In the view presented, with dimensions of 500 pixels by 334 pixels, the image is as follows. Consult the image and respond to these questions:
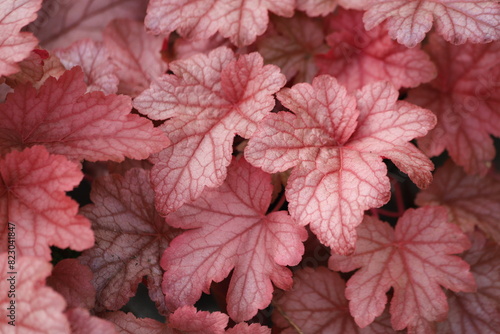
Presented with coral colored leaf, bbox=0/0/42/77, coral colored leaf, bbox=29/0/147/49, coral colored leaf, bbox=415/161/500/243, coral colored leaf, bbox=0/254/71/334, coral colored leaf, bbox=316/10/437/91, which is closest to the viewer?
coral colored leaf, bbox=0/254/71/334

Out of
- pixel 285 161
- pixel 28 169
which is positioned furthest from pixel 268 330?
pixel 28 169

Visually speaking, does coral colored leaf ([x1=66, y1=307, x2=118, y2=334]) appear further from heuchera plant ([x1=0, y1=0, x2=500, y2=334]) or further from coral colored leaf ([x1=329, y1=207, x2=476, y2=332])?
coral colored leaf ([x1=329, y1=207, x2=476, y2=332])

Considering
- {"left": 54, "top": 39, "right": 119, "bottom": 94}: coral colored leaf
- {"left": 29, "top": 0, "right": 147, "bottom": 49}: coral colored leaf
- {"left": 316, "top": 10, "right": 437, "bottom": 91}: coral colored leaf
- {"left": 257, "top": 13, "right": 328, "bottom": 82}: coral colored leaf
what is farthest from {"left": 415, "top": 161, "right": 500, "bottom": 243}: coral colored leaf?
{"left": 29, "top": 0, "right": 147, "bottom": 49}: coral colored leaf

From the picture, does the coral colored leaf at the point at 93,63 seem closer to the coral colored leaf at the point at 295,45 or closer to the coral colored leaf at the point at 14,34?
the coral colored leaf at the point at 14,34

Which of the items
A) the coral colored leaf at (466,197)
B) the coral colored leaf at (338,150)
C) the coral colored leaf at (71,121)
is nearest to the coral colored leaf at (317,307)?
the coral colored leaf at (338,150)

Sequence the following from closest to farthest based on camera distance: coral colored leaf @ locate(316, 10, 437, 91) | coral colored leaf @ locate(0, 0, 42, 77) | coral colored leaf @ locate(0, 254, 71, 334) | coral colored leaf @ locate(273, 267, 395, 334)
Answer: coral colored leaf @ locate(0, 254, 71, 334)
coral colored leaf @ locate(0, 0, 42, 77)
coral colored leaf @ locate(273, 267, 395, 334)
coral colored leaf @ locate(316, 10, 437, 91)

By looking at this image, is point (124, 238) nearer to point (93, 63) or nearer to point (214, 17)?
point (93, 63)

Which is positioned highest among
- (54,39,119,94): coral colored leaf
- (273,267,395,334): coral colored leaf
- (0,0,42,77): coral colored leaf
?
(0,0,42,77): coral colored leaf

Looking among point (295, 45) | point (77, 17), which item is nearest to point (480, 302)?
point (295, 45)
